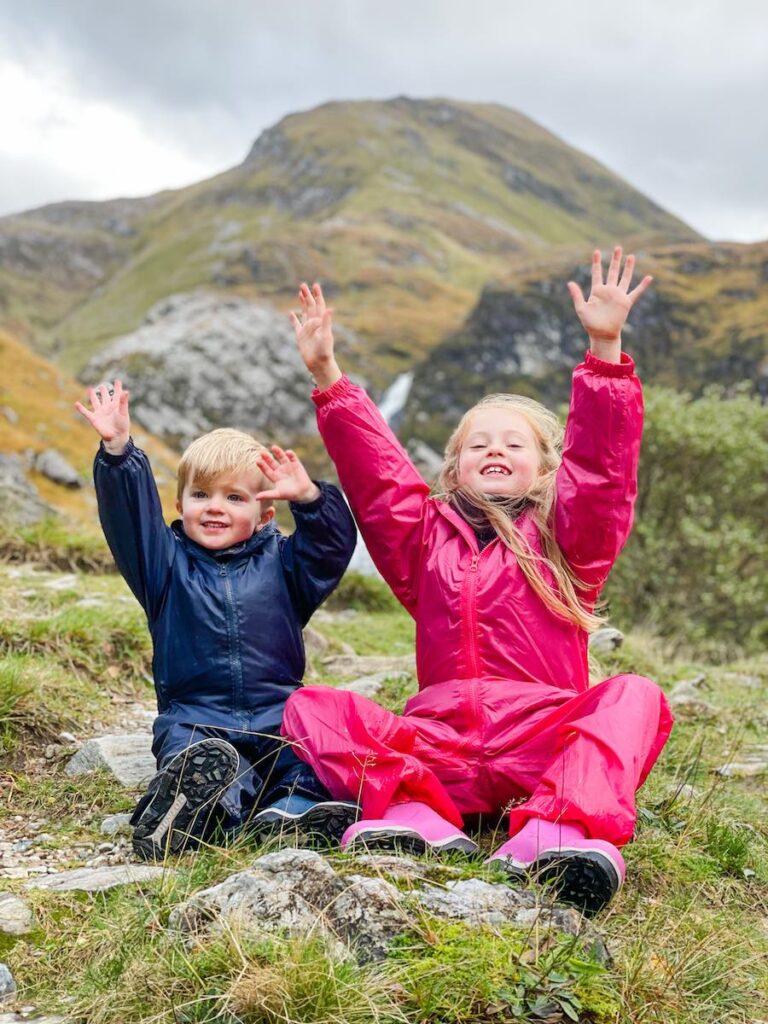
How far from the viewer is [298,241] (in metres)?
152

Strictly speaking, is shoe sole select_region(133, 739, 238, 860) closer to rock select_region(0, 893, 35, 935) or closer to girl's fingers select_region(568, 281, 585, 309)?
rock select_region(0, 893, 35, 935)

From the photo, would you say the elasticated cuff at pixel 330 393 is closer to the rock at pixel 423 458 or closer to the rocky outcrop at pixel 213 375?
the rock at pixel 423 458

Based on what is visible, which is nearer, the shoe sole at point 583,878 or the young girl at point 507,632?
the shoe sole at point 583,878

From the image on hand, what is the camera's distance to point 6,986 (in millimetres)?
2680

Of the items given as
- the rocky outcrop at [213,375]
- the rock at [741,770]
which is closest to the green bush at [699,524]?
the rock at [741,770]

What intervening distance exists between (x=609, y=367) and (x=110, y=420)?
7.51ft

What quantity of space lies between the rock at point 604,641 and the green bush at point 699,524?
13.2 m

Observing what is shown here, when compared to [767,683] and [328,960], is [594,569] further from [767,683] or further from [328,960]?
[767,683]

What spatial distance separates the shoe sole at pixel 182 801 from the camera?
364 centimetres

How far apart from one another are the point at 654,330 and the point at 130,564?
319 ft

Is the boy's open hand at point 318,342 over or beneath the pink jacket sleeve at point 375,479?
over

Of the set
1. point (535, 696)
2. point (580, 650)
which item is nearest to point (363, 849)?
point (535, 696)

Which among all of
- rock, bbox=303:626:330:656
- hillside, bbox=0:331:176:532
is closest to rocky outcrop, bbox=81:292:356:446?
hillside, bbox=0:331:176:532

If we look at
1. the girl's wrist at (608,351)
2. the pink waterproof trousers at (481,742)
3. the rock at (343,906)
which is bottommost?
the rock at (343,906)
